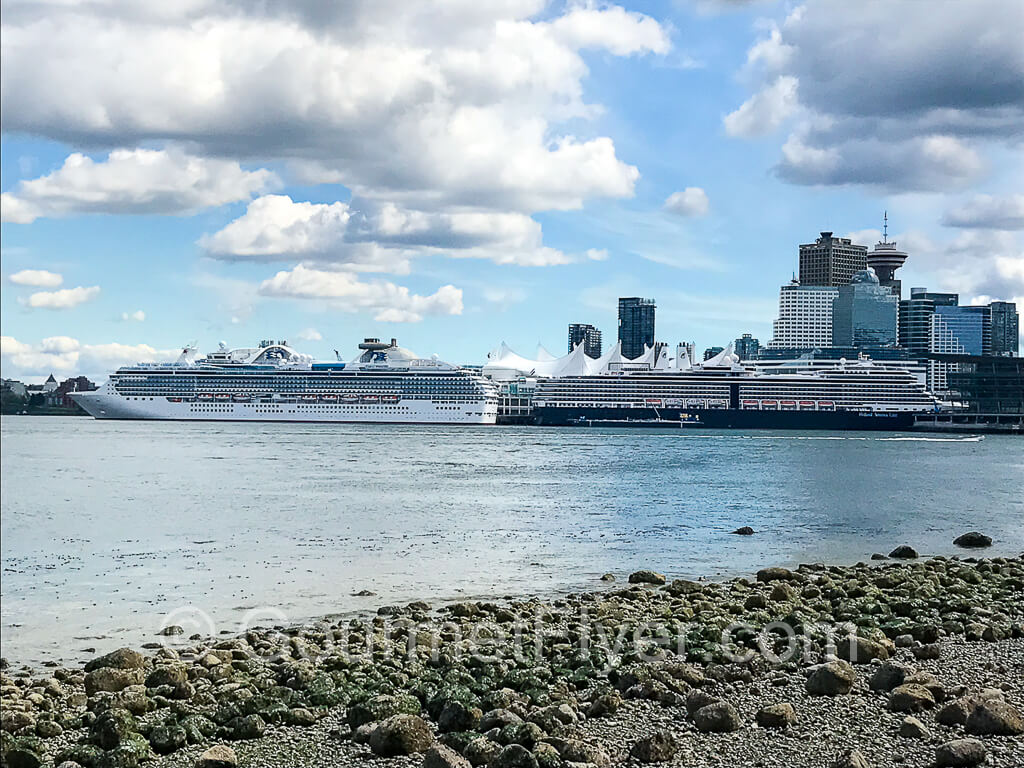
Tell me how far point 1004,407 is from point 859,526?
61518 mm

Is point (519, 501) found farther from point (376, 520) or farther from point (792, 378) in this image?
point (792, 378)

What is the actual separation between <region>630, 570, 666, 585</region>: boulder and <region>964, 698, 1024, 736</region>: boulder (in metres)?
5.89

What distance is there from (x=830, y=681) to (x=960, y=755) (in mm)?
995

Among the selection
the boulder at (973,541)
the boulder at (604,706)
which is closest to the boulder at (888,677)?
the boulder at (604,706)

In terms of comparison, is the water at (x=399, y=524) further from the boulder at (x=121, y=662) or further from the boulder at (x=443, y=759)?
the boulder at (x=443, y=759)

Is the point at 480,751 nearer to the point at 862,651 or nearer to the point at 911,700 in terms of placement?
the point at 911,700

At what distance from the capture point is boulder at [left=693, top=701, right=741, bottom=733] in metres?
4.51

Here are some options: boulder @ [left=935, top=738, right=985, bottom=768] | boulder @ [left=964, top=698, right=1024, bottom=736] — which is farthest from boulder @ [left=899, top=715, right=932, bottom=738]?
boulder @ [left=935, top=738, right=985, bottom=768]

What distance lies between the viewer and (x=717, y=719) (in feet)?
14.9

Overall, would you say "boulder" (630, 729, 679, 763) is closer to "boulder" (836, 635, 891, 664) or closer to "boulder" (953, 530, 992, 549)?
"boulder" (836, 635, 891, 664)

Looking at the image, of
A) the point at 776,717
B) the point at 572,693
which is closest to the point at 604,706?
the point at 572,693

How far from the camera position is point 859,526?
53.6 ft

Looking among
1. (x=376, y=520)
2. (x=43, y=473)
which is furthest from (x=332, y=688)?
(x=43, y=473)

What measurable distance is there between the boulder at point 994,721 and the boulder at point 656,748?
108 centimetres
